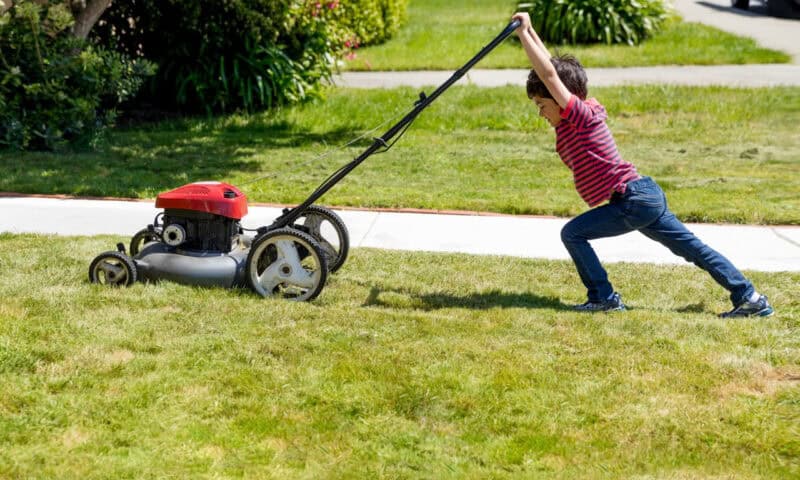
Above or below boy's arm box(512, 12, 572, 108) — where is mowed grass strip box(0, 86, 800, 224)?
below

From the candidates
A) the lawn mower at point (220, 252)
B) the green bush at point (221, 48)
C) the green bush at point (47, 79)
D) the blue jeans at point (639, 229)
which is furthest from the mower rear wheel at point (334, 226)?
the green bush at point (221, 48)

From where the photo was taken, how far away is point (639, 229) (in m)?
5.94

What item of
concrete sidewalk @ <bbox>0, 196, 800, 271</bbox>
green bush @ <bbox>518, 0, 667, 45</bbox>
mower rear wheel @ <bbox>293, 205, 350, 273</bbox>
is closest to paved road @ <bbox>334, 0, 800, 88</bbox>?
green bush @ <bbox>518, 0, 667, 45</bbox>

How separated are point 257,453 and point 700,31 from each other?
15426 millimetres

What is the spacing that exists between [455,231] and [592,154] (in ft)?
7.04

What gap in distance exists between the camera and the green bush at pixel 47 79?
1027cm

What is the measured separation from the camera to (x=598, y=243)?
752cm

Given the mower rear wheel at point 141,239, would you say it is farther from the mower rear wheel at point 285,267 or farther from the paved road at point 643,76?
the paved road at point 643,76

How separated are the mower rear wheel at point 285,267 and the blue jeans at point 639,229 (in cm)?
129

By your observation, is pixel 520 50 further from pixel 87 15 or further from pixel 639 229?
pixel 639 229

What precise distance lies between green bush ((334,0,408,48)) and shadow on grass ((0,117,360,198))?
4.61 meters

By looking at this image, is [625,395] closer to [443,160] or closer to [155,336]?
[155,336]

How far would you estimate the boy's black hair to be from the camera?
575cm

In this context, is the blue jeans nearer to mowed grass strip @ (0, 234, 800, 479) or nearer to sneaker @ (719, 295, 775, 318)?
sneaker @ (719, 295, 775, 318)
